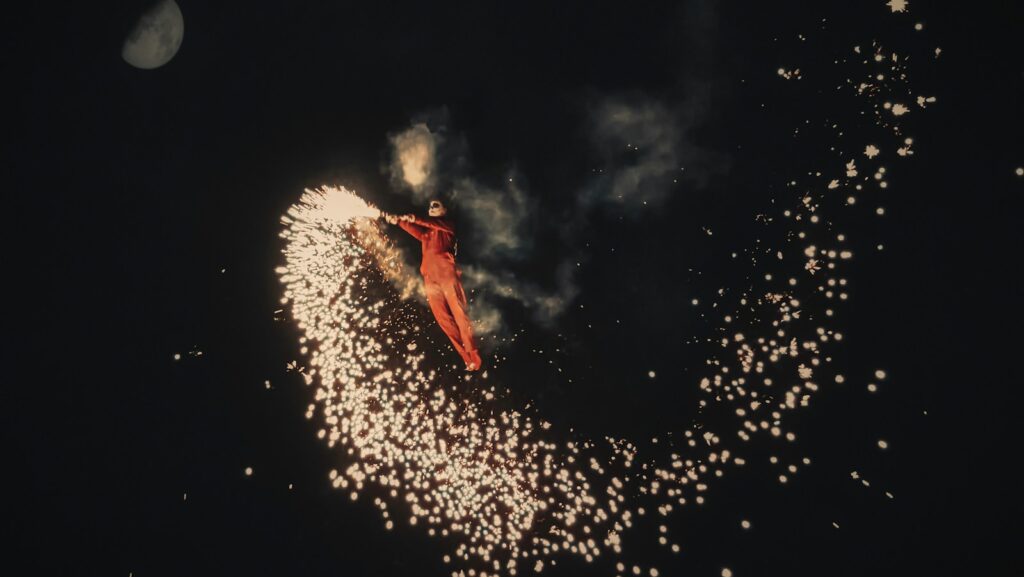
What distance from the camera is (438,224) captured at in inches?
165

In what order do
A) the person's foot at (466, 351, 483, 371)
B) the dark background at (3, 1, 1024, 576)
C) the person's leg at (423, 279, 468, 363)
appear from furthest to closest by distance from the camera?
the person's foot at (466, 351, 483, 371)
the person's leg at (423, 279, 468, 363)
the dark background at (3, 1, 1024, 576)

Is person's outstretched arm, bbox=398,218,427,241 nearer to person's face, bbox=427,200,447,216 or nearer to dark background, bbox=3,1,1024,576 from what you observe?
person's face, bbox=427,200,447,216

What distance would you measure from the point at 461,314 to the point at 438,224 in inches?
39.5

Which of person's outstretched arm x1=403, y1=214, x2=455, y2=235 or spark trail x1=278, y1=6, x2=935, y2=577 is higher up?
person's outstretched arm x1=403, y1=214, x2=455, y2=235

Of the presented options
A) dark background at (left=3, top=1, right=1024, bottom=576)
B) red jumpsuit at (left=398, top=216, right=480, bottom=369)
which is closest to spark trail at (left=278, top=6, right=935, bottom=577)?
dark background at (left=3, top=1, right=1024, bottom=576)

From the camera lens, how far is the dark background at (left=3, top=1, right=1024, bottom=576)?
3588mm

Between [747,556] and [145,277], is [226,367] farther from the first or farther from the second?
[747,556]

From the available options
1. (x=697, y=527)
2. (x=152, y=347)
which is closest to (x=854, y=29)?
(x=697, y=527)

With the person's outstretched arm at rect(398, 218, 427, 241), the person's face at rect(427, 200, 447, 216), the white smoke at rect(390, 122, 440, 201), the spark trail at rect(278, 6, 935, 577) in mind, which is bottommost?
the spark trail at rect(278, 6, 935, 577)

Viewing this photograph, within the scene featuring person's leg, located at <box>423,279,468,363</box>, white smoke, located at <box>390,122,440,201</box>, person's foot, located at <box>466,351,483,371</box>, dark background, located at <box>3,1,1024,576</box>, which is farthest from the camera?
person's foot, located at <box>466,351,483,371</box>

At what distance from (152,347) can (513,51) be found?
4.98m

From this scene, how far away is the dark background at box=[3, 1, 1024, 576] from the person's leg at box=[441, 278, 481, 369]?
990mm

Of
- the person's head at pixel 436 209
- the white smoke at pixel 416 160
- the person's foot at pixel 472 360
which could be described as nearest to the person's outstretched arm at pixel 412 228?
the person's head at pixel 436 209

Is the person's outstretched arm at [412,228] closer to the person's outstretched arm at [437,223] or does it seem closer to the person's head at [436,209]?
the person's outstretched arm at [437,223]
